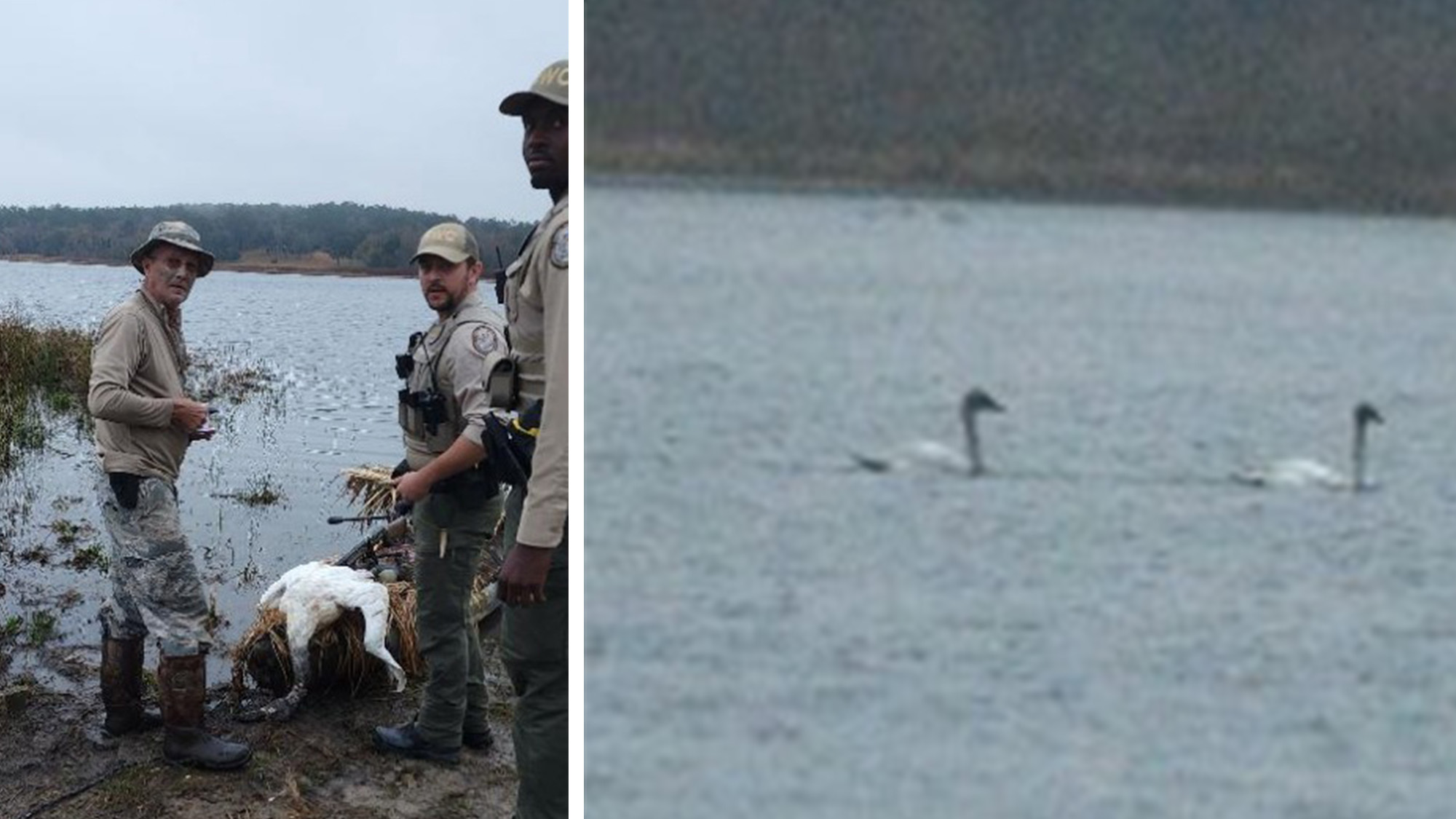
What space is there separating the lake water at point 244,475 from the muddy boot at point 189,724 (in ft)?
4.24

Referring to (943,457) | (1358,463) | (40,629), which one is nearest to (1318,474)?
(1358,463)

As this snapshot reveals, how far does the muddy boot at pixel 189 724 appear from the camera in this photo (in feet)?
14.3

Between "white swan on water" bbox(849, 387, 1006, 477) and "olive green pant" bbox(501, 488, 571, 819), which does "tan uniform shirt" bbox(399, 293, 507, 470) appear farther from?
"white swan on water" bbox(849, 387, 1006, 477)

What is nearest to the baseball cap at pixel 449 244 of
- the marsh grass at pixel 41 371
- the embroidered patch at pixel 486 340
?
the embroidered patch at pixel 486 340

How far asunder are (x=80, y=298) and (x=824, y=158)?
5276 centimetres

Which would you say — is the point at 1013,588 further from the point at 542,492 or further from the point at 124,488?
the point at 542,492

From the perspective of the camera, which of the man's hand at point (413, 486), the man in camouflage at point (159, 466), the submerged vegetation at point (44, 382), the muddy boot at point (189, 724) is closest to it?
the man's hand at point (413, 486)

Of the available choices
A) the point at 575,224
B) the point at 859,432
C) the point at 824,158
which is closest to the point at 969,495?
the point at 859,432

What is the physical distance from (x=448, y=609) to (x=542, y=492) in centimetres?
154

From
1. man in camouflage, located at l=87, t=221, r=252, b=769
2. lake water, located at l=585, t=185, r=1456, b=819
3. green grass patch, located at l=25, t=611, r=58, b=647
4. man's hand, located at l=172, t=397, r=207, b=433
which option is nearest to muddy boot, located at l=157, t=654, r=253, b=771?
man in camouflage, located at l=87, t=221, r=252, b=769

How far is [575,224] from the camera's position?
2736 millimetres

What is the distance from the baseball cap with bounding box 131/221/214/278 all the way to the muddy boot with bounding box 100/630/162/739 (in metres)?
1.25

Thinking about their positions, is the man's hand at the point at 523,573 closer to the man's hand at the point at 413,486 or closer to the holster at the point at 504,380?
the holster at the point at 504,380

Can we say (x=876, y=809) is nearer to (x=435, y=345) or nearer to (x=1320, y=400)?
(x=435, y=345)
